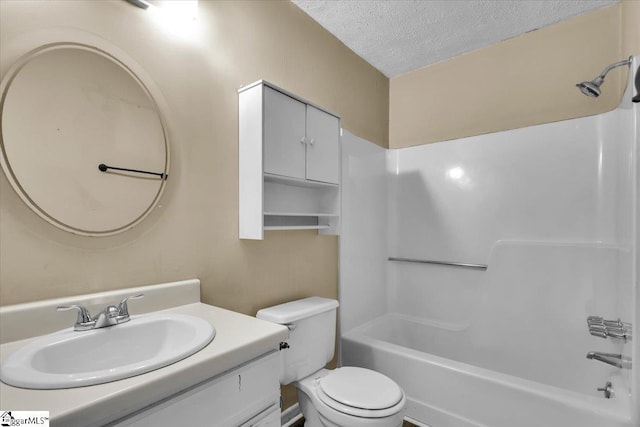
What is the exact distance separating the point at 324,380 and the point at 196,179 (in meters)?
1.13

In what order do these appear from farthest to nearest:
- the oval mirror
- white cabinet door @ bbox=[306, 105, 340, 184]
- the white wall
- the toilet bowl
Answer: the white wall, white cabinet door @ bbox=[306, 105, 340, 184], the toilet bowl, the oval mirror

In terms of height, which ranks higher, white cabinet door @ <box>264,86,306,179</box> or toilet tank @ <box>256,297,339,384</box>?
white cabinet door @ <box>264,86,306,179</box>

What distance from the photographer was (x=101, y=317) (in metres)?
0.95

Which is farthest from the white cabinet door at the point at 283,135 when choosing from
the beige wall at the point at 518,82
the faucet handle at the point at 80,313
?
the beige wall at the point at 518,82

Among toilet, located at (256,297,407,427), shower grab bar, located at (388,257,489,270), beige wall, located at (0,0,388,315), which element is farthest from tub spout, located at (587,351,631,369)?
beige wall, located at (0,0,388,315)

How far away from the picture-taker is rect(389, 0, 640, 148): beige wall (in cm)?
189

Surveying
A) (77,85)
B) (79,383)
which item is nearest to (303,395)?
(79,383)

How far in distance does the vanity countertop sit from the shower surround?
1251mm

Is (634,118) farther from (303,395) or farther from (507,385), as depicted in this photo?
(303,395)

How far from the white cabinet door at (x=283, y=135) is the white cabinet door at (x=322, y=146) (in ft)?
0.18

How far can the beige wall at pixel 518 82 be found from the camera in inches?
74.4

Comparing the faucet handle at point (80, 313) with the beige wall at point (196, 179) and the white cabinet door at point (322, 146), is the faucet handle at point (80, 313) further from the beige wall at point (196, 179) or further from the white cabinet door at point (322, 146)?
the white cabinet door at point (322, 146)

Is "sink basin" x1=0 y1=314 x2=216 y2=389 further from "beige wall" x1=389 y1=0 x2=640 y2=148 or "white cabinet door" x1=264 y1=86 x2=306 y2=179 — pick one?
"beige wall" x1=389 y1=0 x2=640 y2=148

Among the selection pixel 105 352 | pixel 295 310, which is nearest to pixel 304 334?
pixel 295 310
